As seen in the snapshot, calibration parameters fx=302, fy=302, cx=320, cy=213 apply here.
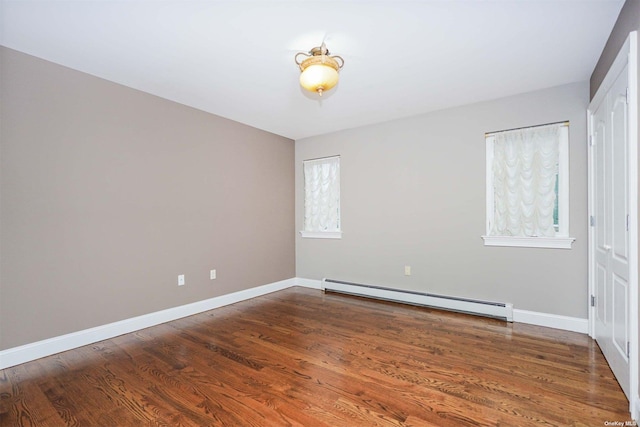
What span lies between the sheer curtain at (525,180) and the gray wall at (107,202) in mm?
3247

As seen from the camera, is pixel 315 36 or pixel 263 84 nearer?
pixel 315 36

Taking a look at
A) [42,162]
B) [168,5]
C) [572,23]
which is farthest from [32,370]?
[572,23]

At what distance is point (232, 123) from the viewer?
418cm

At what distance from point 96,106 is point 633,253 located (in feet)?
14.1

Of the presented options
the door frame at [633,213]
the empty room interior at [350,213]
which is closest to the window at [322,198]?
the empty room interior at [350,213]

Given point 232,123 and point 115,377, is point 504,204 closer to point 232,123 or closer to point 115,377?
point 232,123

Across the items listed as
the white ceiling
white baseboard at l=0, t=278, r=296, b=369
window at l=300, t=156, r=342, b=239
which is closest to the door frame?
the white ceiling

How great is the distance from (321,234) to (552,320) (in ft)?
10.1

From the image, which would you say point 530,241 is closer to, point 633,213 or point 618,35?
point 633,213

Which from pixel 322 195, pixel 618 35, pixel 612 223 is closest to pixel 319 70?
pixel 618 35

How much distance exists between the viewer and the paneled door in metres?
1.94

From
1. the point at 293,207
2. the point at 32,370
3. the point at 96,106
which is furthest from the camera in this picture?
the point at 293,207

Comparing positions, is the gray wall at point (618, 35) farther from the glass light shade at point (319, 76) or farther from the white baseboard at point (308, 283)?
the white baseboard at point (308, 283)

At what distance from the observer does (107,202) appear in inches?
116
